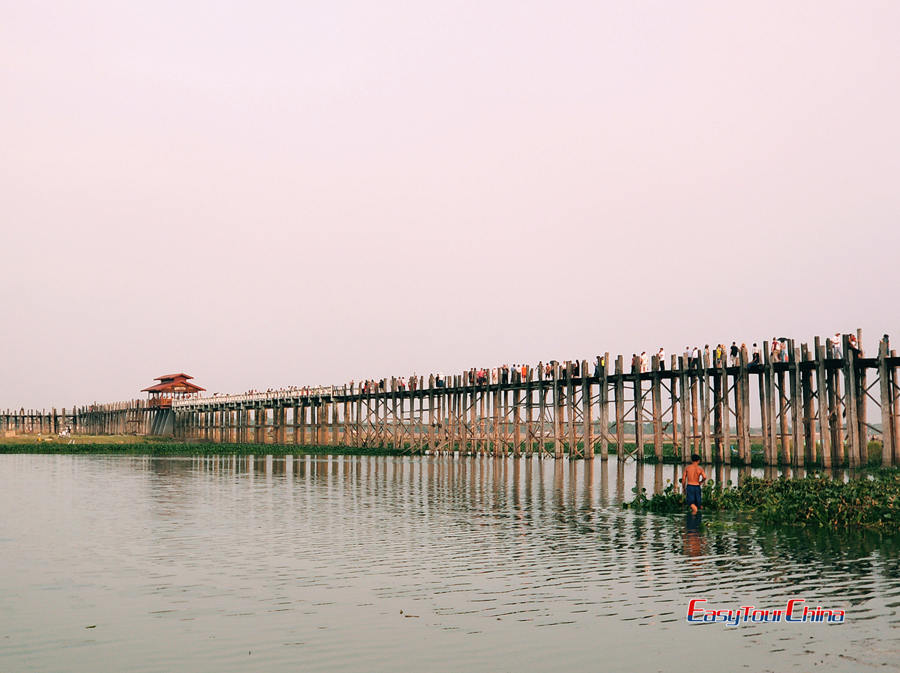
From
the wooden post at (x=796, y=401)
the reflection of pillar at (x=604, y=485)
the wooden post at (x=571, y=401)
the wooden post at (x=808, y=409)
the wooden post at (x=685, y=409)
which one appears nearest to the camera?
the reflection of pillar at (x=604, y=485)

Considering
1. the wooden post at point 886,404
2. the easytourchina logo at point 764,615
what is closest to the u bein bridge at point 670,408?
the wooden post at point 886,404

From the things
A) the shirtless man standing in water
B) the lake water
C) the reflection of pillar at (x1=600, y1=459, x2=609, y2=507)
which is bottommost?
the reflection of pillar at (x1=600, y1=459, x2=609, y2=507)

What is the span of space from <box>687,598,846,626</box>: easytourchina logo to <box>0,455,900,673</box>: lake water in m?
0.16

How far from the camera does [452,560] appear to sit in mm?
14070

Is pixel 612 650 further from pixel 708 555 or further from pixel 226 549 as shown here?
pixel 226 549

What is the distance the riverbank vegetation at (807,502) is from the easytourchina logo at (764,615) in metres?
7.25

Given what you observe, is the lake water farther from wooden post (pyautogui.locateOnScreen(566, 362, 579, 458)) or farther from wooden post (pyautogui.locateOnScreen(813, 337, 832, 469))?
wooden post (pyautogui.locateOnScreen(566, 362, 579, 458))

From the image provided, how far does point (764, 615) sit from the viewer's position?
33.5 ft

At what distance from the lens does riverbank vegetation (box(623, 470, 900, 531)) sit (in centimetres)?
1714

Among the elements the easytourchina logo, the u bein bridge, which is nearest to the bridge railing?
the u bein bridge

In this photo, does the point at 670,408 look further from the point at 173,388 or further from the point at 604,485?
the point at 173,388

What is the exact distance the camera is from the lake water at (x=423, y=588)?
29.2ft

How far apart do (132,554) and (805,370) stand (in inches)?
1066

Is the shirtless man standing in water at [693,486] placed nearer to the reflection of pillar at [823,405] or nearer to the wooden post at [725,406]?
the reflection of pillar at [823,405]
